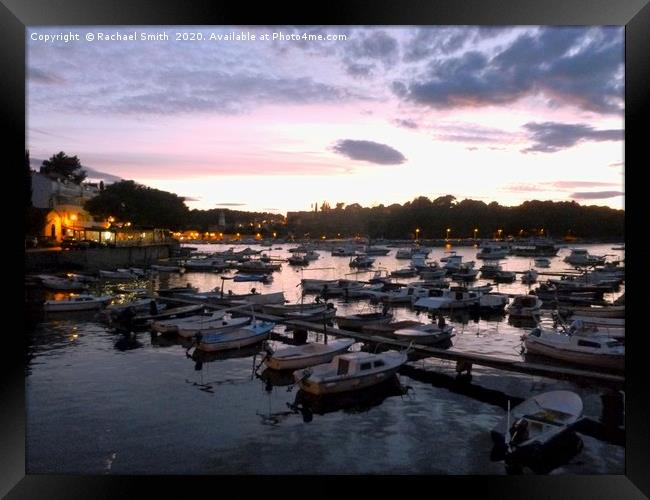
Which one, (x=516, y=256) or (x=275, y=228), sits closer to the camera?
(x=516, y=256)

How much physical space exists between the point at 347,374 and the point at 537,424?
3.91 meters

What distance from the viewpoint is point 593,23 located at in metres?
6.14

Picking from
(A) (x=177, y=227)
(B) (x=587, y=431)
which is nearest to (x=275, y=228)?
(A) (x=177, y=227)

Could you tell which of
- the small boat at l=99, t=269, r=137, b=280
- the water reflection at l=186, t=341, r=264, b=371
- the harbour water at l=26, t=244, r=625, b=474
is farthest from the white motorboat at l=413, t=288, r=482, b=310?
the small boat at l=99, t=269, r=137, b=280

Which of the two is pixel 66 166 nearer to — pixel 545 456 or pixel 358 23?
pixel 358 23

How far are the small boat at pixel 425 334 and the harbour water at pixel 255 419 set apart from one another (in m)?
1.61

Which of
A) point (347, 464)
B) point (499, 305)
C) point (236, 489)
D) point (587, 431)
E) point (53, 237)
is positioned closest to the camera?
point (236, 489)

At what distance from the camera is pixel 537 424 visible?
867cm

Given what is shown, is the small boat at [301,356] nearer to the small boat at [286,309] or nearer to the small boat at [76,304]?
the small boat at [286,309]

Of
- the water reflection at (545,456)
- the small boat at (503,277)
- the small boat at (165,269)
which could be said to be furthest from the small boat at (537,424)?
the small boat at (165,269)

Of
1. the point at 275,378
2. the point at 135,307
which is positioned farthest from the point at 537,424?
the point at 135,307

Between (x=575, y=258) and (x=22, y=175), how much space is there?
51900 mm

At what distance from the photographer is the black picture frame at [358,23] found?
6.04 meters

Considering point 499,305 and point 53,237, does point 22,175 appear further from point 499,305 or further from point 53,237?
point 53,237
